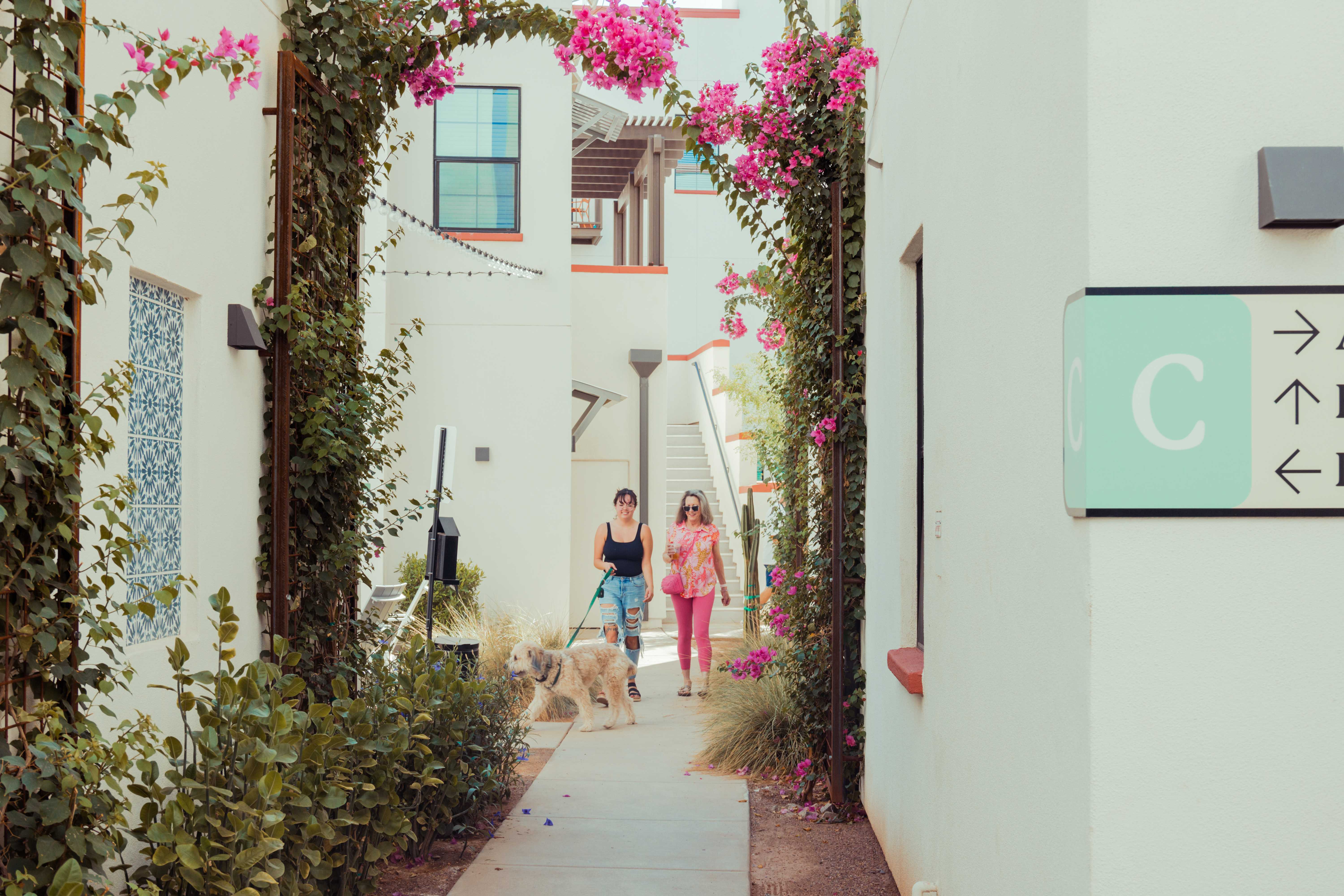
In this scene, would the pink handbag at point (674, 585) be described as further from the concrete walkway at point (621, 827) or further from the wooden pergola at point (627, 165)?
the wooden pergola at point (627, 165)

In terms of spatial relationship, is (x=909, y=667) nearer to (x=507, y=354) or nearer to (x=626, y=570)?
(x=626, y=570)

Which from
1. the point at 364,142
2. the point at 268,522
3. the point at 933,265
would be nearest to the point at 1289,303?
the point at 933,265

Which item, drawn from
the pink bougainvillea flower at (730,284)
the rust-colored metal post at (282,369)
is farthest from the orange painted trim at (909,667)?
the pink bougainvillea flower at (730,284)

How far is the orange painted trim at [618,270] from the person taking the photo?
13.6m

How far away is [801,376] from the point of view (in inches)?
237

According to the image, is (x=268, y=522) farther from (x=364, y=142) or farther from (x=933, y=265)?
(x=933, y=265)

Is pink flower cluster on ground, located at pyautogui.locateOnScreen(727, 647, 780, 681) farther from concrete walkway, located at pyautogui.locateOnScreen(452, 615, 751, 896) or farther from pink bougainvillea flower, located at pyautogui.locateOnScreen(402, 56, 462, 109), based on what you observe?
pink bougainvillea flower, located at pyautogui.locateOnScreen(402, 56, 462, 109)

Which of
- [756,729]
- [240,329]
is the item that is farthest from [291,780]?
[756,729]

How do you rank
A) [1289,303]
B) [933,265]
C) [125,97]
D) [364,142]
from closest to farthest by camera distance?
[1289,303] < [125,97] < [933,265] < [364,142]

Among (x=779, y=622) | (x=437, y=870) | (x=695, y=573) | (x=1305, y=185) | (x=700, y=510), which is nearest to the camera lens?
(x=1305, y=185)

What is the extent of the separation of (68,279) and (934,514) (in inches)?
104

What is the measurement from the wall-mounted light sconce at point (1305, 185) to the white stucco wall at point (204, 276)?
3.01 metres

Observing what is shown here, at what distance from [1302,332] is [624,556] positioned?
7.14 meters

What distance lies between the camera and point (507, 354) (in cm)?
1177
